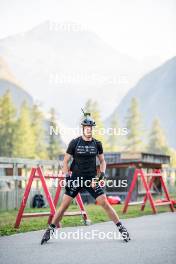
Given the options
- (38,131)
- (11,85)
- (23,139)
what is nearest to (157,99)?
(11,85)

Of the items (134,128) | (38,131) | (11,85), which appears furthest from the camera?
(11,85)

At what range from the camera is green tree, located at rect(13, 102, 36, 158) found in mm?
50875

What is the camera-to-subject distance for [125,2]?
37.9ft

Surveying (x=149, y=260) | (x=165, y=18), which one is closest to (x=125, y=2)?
(x=165, y=18)

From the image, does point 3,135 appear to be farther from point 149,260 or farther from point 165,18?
point 149,260

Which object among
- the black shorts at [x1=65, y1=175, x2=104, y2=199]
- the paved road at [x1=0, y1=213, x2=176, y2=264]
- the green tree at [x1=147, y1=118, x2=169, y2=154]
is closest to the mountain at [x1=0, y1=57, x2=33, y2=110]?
the green tree at [x1=147, y1=118, x2=169, y2=154]

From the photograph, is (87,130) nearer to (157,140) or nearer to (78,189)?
(78,189)

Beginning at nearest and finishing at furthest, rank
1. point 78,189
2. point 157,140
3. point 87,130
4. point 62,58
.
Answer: point 87,130, point 78,189, point 62,58, point 157,140

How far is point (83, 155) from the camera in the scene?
7691mm

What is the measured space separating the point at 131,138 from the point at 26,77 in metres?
30.3

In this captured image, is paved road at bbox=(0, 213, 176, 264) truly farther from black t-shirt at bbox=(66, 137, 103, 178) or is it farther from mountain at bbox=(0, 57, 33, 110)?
mountain at bbox=(0, 57, 33, 110)

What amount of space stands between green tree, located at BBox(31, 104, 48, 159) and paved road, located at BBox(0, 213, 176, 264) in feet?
147

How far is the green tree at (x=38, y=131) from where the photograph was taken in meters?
53.9

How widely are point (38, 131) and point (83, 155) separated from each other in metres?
46.8
